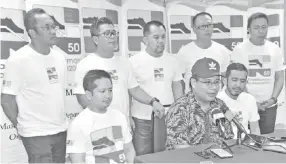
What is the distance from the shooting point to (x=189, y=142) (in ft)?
7.57

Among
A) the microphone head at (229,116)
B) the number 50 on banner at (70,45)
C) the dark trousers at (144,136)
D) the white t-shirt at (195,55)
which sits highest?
the number 50 on banner at (70,45)

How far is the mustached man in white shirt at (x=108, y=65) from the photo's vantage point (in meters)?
3.20

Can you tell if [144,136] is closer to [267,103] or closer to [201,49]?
[201,49]

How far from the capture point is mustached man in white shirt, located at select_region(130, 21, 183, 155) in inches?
144

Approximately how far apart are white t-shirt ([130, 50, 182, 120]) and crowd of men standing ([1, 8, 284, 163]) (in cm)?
1

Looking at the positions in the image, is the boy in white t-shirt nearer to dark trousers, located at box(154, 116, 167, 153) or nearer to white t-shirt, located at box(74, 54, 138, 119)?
white t-shirt, located at box(74, 54, 138, 119)

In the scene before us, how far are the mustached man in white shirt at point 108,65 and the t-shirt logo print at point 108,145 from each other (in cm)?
78

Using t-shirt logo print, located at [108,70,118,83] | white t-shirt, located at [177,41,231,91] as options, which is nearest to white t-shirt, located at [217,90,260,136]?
white t-shirt, located at [177,41,231,91]

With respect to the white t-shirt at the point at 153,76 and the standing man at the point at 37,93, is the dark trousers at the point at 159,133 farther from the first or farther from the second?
the standing man at the point at 37,93

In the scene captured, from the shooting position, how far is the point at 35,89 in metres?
2.84

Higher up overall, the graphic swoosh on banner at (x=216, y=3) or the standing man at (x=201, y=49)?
the graphic swoosh on banner at (x=216, y=3)

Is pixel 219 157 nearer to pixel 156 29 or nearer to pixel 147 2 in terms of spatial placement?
pixel 156 29

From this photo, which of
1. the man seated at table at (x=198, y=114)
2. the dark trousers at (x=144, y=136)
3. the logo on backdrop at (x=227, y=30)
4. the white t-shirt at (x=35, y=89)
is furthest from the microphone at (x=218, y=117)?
the logo on backdrop at (x=227, y=30)

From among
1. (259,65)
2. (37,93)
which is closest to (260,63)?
(259,65)
